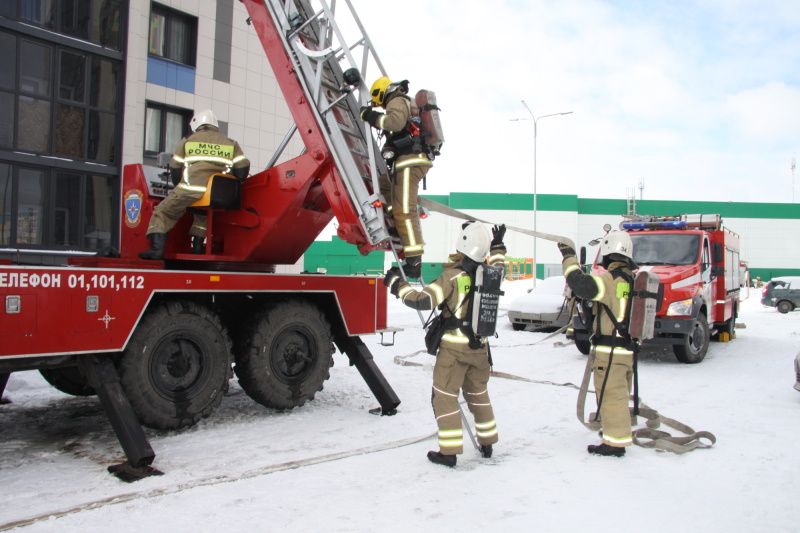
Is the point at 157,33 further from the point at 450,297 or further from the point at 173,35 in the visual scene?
the point at 450,297

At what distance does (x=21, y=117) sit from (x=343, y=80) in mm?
8505

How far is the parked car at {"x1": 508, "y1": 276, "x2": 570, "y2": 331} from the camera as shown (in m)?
14.7

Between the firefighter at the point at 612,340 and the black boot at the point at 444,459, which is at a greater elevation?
the firefighter at the point at 612,340

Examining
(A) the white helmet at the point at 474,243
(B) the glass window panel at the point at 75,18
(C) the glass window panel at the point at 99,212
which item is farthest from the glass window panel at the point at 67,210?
(A) the white helmet at the point at 474,243

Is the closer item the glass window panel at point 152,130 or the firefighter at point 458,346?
the firefighter at point 458,346

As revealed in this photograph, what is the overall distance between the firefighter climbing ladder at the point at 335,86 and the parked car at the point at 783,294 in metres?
23.8

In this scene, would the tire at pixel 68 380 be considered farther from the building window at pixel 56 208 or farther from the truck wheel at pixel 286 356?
the building window at pixel 56 208

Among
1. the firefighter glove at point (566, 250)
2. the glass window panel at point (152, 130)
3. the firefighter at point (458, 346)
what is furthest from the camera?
the glass window panel at point (152, 130)

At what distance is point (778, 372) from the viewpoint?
9.28 m

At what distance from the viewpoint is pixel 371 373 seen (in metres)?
6.43

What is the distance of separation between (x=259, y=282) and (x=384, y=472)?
2249mm

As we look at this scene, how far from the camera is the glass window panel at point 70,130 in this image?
12102mm

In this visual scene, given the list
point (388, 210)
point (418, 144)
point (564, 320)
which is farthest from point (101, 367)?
point (564, 320)

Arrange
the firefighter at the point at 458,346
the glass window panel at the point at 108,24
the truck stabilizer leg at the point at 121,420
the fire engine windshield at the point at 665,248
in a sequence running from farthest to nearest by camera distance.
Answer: the glass window panel at the point at 108,24 < the fire engine windshield at the point at 665,248 < the firefighter at the point at 458,346 < the truck stabilizer leg at the point at 121,420
